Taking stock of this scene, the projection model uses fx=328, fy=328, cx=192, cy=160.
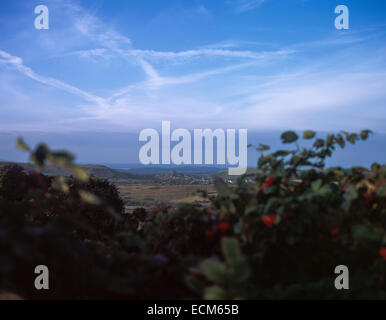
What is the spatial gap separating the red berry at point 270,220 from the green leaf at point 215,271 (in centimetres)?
45

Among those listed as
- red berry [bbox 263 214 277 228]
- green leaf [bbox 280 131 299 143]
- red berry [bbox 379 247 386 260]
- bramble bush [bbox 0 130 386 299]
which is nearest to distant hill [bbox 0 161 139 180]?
bramble bush [bbox 0 130 386 299]

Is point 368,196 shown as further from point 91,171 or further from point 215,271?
point 91,171

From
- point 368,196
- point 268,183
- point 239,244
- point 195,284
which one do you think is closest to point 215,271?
point 195,284

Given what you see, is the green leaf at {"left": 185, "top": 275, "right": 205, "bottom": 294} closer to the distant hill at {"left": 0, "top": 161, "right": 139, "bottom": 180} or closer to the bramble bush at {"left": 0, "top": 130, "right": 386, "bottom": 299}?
the bramble bush at {"left": 0, "top": 130, "right": 386, "bottom": 299}

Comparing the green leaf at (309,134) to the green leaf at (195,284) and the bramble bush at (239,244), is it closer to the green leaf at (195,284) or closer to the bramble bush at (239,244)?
the bramble bush at (239,244)

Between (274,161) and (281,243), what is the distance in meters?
0.65

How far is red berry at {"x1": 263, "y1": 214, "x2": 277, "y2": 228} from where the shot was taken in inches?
71.7

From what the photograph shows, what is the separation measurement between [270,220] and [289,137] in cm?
78

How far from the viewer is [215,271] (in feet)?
4.89

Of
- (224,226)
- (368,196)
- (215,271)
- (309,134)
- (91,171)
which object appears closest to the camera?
(215,271)

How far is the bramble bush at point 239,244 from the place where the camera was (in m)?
1.52

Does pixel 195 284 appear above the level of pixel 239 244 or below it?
below

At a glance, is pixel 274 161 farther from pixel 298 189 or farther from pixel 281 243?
pixel 281 243

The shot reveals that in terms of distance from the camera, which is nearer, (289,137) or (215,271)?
(215,271)
